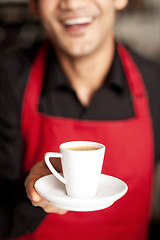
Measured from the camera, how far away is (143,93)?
811 mm

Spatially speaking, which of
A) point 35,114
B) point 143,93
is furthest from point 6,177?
point 143,93

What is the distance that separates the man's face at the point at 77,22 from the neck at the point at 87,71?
58 millimetres

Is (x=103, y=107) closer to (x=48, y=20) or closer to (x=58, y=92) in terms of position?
(x=58, y=92)

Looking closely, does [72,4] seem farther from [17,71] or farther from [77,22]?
[17,71]

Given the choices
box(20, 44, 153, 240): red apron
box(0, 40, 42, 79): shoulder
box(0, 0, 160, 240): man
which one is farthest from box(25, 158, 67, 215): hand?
box(0, 40, 42, 79): shoulder

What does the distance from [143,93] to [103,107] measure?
114 mm

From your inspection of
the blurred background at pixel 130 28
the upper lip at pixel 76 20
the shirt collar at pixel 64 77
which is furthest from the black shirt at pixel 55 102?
the blurred background at pixel 130 28

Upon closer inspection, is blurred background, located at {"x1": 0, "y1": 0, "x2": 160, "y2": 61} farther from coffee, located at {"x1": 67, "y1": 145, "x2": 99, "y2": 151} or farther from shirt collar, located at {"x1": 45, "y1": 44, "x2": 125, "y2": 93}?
coffee, located at {"x1": 67, "y1": 145, "x2": 99, "y2": 151}

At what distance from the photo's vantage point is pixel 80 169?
30 cm

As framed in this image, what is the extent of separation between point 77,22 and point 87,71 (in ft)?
0.45

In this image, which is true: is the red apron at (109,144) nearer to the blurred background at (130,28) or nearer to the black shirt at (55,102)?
the black shirt at (55,102)

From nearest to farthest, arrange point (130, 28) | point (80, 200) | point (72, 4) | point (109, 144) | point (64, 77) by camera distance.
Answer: point (80, 200), point (109, 144), point (72, 4), point (64, 77), point (130, 28)

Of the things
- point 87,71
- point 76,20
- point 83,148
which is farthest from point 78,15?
point 83,148

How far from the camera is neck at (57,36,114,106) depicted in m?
0.81
